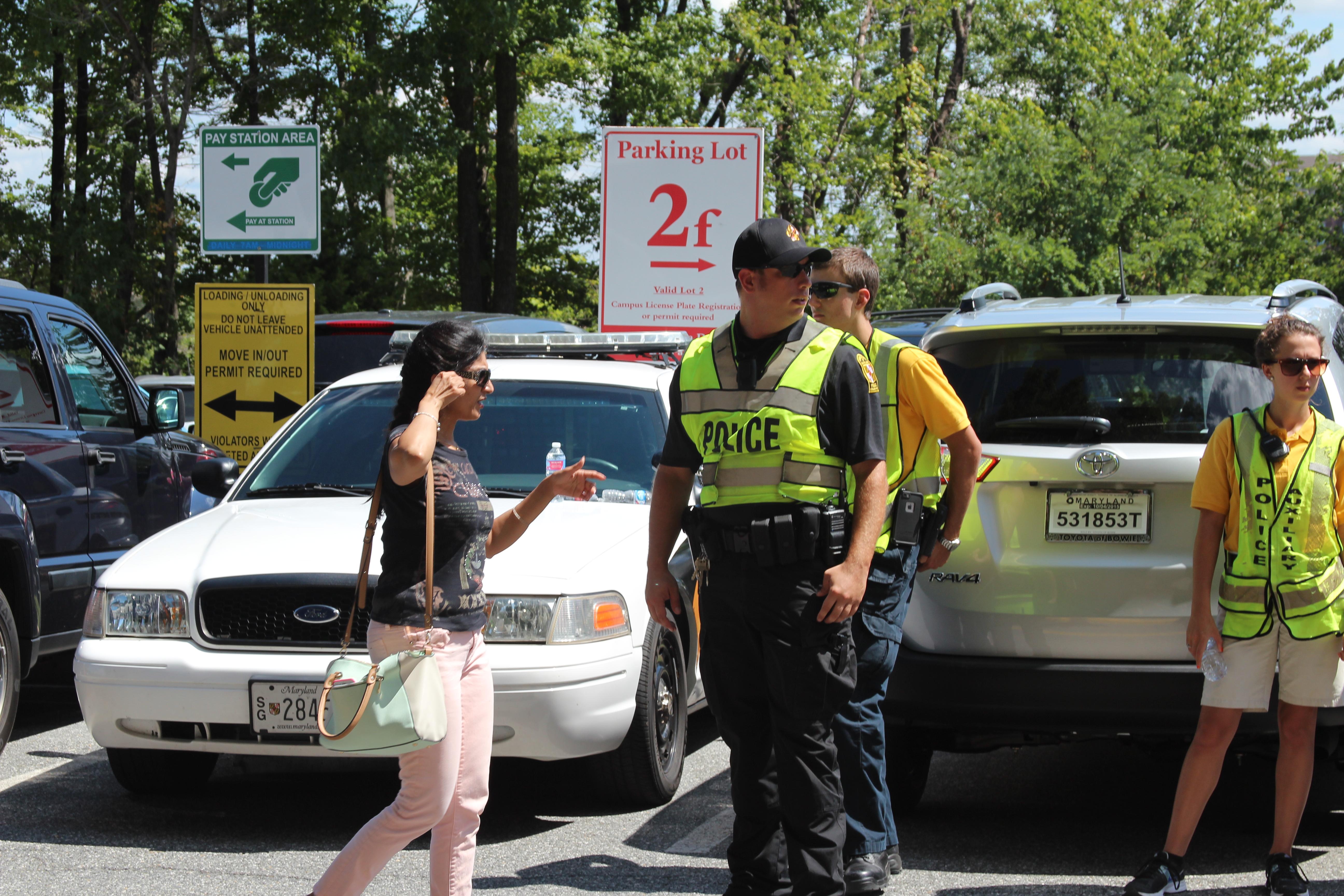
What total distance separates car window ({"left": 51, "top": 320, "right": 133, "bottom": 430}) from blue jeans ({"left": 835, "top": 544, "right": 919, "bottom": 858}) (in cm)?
468

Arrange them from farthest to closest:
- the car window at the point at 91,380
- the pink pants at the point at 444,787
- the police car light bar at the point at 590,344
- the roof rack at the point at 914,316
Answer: the roof rack at the point at 914,316
the car window at the point at 91,380
the police car light bar at the point at 590,344
the pink pants at the point at 444,787

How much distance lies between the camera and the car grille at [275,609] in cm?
473

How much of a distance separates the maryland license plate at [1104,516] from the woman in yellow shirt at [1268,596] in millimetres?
227

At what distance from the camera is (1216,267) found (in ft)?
84.1

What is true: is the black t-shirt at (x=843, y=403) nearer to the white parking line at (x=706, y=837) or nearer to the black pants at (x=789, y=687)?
the black pants at (x=789, y=687)

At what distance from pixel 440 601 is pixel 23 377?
13.6ft

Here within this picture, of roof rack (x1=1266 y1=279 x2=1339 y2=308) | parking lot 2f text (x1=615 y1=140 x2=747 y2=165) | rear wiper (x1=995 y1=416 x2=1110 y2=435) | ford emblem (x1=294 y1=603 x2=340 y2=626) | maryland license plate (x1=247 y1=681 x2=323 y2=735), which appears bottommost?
maryland license plate (x1=247 y1=681 x2=323 y2=735)

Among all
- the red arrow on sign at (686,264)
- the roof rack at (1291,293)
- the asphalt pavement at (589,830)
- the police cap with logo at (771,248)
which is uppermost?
the red arrow on sign at (686,264)

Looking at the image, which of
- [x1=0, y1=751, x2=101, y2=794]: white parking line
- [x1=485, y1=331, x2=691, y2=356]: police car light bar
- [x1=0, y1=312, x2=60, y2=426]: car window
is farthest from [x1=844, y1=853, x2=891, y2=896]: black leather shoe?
[x1=0, y1=312, x2=60, y2=426]: car window

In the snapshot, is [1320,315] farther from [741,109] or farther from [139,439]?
[741,109]

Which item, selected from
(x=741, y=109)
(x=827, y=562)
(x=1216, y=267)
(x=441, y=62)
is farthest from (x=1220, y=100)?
(x=827, y=562)

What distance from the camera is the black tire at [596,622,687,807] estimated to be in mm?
5086

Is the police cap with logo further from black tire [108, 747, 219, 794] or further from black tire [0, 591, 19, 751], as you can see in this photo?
black tire [0, 591, 19, 751]

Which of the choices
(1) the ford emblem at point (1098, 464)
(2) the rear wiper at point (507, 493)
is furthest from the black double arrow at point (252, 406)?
(1) the ford emblem at point (1098, 464)
